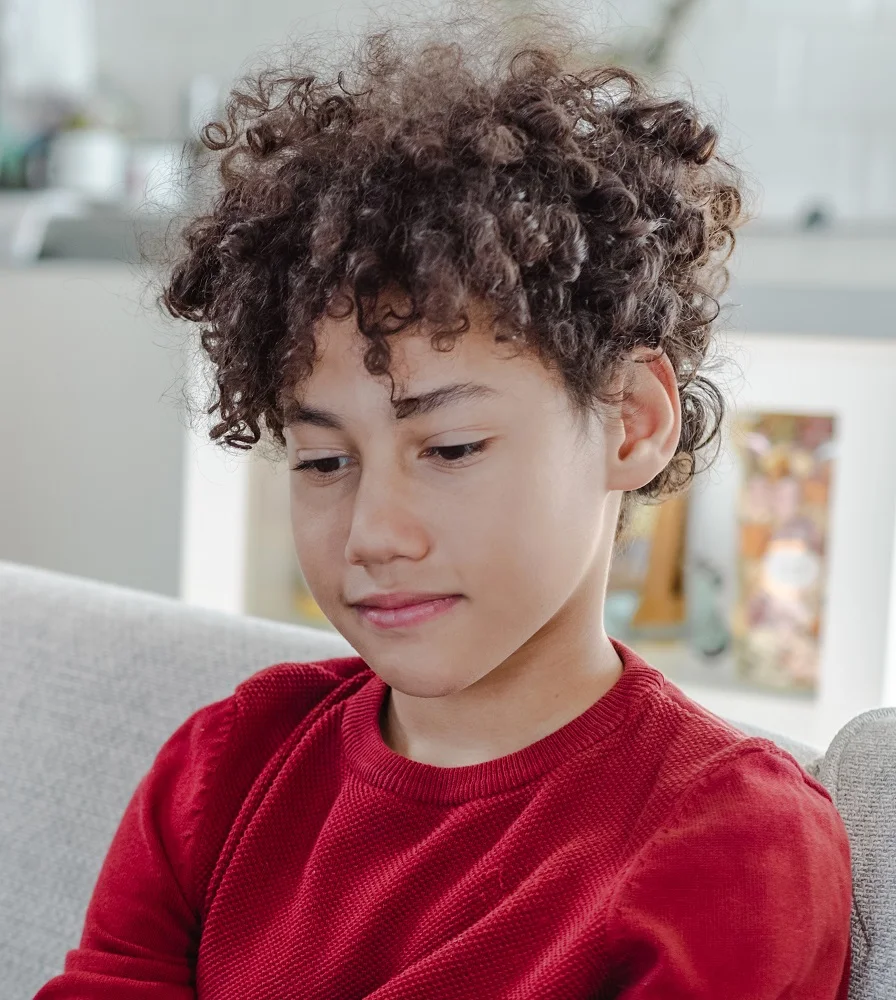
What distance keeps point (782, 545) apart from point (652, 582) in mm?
255

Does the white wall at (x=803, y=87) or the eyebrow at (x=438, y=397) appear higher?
the white wall at (x=803, y=87)

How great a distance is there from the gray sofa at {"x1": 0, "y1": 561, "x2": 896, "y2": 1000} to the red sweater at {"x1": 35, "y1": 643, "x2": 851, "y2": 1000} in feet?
0.55

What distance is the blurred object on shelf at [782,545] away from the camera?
2146 mm

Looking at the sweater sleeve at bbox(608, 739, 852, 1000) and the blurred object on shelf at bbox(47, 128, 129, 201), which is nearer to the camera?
the sweater sleeve at bbox(608, 739, 852, 1000)

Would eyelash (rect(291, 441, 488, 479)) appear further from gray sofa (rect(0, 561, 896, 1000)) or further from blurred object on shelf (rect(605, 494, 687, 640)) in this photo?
blurred object on shelf (rect(605, 494, 687, 640))

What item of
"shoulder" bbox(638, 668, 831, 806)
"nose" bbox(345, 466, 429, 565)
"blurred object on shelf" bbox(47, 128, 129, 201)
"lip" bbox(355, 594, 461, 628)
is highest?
"blurred object on shelf" bbox(47, 128, 129, 201)

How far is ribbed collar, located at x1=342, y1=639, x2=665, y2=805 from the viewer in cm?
82

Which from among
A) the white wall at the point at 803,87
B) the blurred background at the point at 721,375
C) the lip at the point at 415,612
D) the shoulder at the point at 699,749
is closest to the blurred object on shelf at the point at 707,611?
the blurred background at the point at 721,375

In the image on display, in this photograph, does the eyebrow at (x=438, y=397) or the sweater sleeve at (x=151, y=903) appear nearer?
the eyebrow at (x=438, y=397)

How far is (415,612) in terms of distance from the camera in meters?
0.78

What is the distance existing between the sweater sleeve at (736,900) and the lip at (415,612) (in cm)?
17

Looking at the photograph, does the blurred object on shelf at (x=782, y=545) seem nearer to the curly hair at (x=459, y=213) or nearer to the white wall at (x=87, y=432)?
the white wall at (x=87, y=432)

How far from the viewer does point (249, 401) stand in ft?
2.91

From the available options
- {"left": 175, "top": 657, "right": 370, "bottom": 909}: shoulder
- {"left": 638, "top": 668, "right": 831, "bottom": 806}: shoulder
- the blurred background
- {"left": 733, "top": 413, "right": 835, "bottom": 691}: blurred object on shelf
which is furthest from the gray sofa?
{"left": 733, "top": 413, "right": 835, "bottom": 691}: blurred object on shelf
